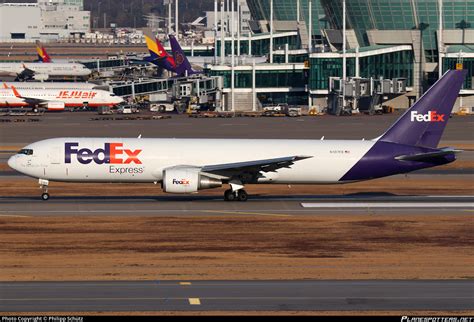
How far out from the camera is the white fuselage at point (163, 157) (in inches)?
2410

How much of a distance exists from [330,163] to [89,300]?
28549 mm

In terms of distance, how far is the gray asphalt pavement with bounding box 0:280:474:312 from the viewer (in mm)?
35906

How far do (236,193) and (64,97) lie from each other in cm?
10066

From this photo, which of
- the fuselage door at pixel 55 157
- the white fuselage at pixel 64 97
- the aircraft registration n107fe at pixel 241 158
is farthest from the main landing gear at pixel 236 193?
the white fuselage at pixel 64 97

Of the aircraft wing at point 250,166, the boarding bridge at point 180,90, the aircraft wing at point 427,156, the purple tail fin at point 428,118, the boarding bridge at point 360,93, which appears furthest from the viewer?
the boarding bridge at point 180,90

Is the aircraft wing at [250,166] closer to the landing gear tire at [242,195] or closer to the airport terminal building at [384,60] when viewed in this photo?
the landing gear tire at [242,195]

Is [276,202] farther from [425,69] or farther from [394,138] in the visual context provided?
[425,69]

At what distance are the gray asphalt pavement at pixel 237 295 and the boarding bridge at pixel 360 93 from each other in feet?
374

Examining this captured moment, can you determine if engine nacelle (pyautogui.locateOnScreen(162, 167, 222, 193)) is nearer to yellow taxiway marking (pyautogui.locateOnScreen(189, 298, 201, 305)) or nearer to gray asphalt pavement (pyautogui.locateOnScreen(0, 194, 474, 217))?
gray asphalt pavement (pyautogui.locateOnScreen(0, 194, 474, 217))

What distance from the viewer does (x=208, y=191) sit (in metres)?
69.3

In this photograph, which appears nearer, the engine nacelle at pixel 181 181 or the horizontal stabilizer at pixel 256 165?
the engine nacelle at pixel 181 181

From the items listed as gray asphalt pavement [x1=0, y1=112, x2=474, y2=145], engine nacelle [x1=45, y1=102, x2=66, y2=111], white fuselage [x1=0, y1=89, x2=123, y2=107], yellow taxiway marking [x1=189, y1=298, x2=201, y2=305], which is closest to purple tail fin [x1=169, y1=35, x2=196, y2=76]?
white fuselage [x1=0, y1=89, x2=123, y2=107]

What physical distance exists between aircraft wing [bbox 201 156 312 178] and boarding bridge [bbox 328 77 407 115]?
3619 inches

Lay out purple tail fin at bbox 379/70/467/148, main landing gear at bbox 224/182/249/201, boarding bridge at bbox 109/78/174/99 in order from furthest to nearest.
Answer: boarding bridge at bbox 109/78/174/99 → purple tail fin at bbox 379/70/467/148 → main landing gear at bbox 224/182/249/201
